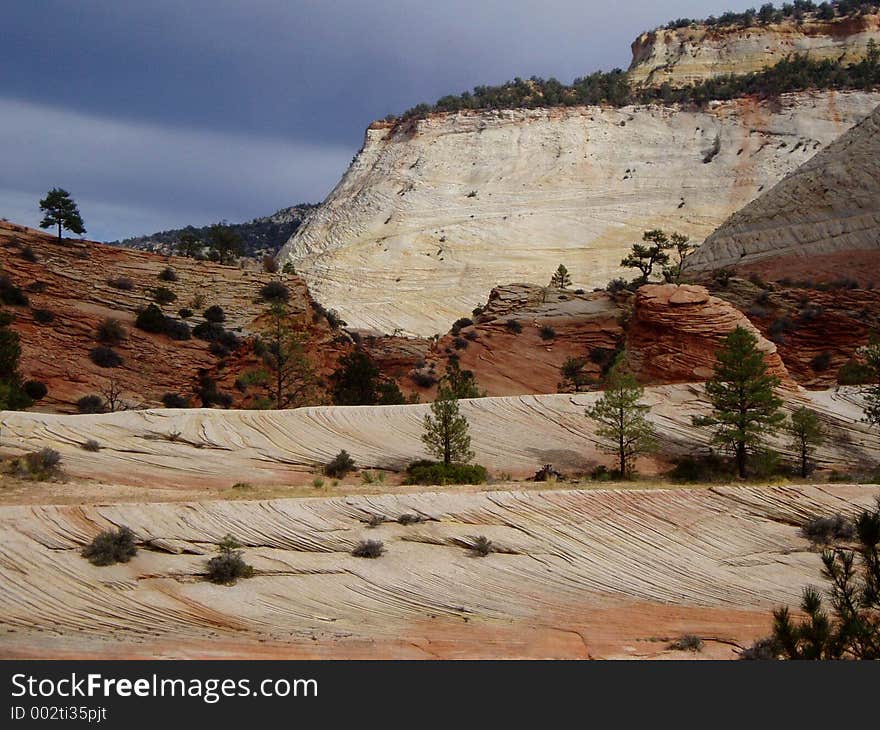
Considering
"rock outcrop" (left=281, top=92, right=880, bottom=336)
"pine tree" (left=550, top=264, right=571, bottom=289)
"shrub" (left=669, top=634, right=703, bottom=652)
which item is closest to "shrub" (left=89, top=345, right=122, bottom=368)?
"rock outcrop" (left=281, top=92, right=880, bottom=336)

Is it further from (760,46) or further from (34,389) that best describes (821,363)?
(760,46)

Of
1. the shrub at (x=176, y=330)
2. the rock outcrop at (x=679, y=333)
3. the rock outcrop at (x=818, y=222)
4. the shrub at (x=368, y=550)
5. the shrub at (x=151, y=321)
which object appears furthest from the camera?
the rock outcrop at (x=818, y=222)

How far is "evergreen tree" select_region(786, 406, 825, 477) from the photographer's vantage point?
81.6 feet

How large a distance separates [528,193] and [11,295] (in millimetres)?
55658

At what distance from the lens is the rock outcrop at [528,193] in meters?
69.1

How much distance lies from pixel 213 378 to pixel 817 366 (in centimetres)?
3111

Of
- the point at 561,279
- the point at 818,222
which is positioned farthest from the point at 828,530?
the point at 561,279

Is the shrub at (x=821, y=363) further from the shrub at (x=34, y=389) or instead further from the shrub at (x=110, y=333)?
the shrub at (x=34, y=389)

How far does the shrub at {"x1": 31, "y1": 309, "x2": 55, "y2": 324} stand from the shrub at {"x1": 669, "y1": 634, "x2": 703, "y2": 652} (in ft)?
116

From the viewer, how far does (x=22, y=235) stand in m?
43.6

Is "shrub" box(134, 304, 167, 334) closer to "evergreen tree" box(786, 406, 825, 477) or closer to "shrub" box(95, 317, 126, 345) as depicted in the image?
"shrub" box(95, 317, 126, 345)

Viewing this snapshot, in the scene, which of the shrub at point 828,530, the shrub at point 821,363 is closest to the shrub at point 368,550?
the shrub at point 828,530

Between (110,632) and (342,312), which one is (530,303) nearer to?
(342,312)

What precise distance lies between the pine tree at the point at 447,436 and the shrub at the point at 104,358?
65.1 feet
